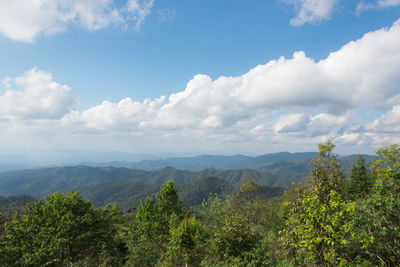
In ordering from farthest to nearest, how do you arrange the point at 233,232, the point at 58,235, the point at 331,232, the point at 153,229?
the point at 153,229 < the point at 58,235 < the point at 233,232 < the point at 331,232

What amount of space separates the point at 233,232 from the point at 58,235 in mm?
18845

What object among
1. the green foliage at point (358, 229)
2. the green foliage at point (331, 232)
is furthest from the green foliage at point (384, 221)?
the green foliage at point (331, 232)

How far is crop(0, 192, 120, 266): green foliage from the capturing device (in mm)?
18969

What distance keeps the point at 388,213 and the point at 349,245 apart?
226 cm

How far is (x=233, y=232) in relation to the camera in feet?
63.8

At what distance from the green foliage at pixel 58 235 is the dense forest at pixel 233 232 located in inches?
3.6

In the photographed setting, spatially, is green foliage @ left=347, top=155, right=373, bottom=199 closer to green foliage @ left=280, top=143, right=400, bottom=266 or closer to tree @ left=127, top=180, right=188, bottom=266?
tree @ left=127, top=180, right=188, bottom=266

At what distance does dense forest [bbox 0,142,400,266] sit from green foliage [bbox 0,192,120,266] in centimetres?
9

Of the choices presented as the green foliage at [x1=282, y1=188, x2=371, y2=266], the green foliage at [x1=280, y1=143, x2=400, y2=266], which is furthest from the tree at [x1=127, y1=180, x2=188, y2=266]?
the green foliage at [x1=280, y1=143, x2=400, y2=266]

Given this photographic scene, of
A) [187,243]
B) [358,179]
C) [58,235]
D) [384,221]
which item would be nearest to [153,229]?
[187,243]

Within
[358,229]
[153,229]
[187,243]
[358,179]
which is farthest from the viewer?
[358,179]

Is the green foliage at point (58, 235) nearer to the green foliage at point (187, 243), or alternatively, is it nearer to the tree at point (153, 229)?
the tree at point (153, 229)

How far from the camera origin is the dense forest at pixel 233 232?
8578 millimetres

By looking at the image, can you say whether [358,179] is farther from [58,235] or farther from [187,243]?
[58,235]
